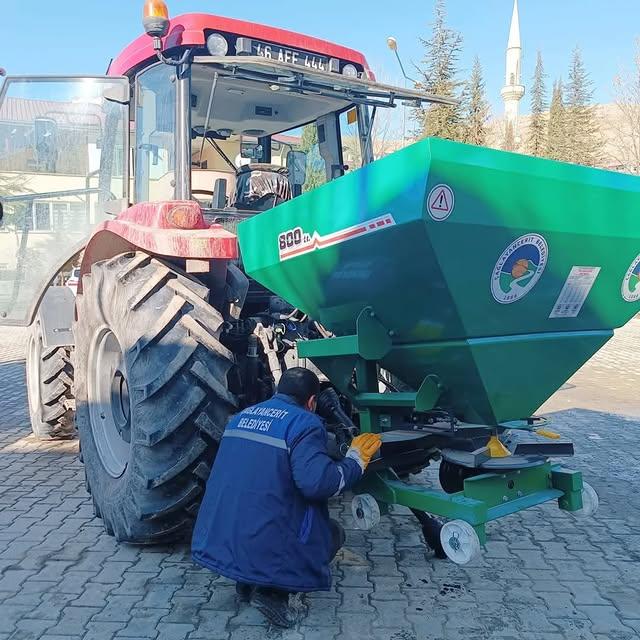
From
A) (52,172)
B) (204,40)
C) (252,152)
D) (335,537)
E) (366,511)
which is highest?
(204,40)

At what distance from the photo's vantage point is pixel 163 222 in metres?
3.19

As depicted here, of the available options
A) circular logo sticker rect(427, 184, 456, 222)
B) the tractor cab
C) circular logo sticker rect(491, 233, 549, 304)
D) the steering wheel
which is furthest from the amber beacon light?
circular logo sticker rect(491, 233, 549, 304)

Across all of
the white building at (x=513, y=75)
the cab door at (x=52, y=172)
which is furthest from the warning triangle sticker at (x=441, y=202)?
the white building at (x=513, y=75)

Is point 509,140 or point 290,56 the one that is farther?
point 509,140

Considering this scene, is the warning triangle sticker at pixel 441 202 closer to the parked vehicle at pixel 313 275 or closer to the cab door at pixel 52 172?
the parked vehicle at pixel 313 275

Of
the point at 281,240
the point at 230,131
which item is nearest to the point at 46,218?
the point at 230,131

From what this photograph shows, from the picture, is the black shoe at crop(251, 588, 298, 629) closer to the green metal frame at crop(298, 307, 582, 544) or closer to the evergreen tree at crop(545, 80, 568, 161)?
the green metal frame at crop(298, 307, 582, 544)

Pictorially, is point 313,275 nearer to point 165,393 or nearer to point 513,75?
point 165,393

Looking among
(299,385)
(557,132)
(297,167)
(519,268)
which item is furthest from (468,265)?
(557,132)

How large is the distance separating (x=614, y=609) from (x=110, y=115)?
3.82 metres

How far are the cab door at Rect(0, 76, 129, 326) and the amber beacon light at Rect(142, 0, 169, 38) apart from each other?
777 millimetres

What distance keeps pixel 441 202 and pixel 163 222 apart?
148cm

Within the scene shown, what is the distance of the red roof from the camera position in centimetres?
344

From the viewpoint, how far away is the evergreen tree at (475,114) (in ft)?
89.6
